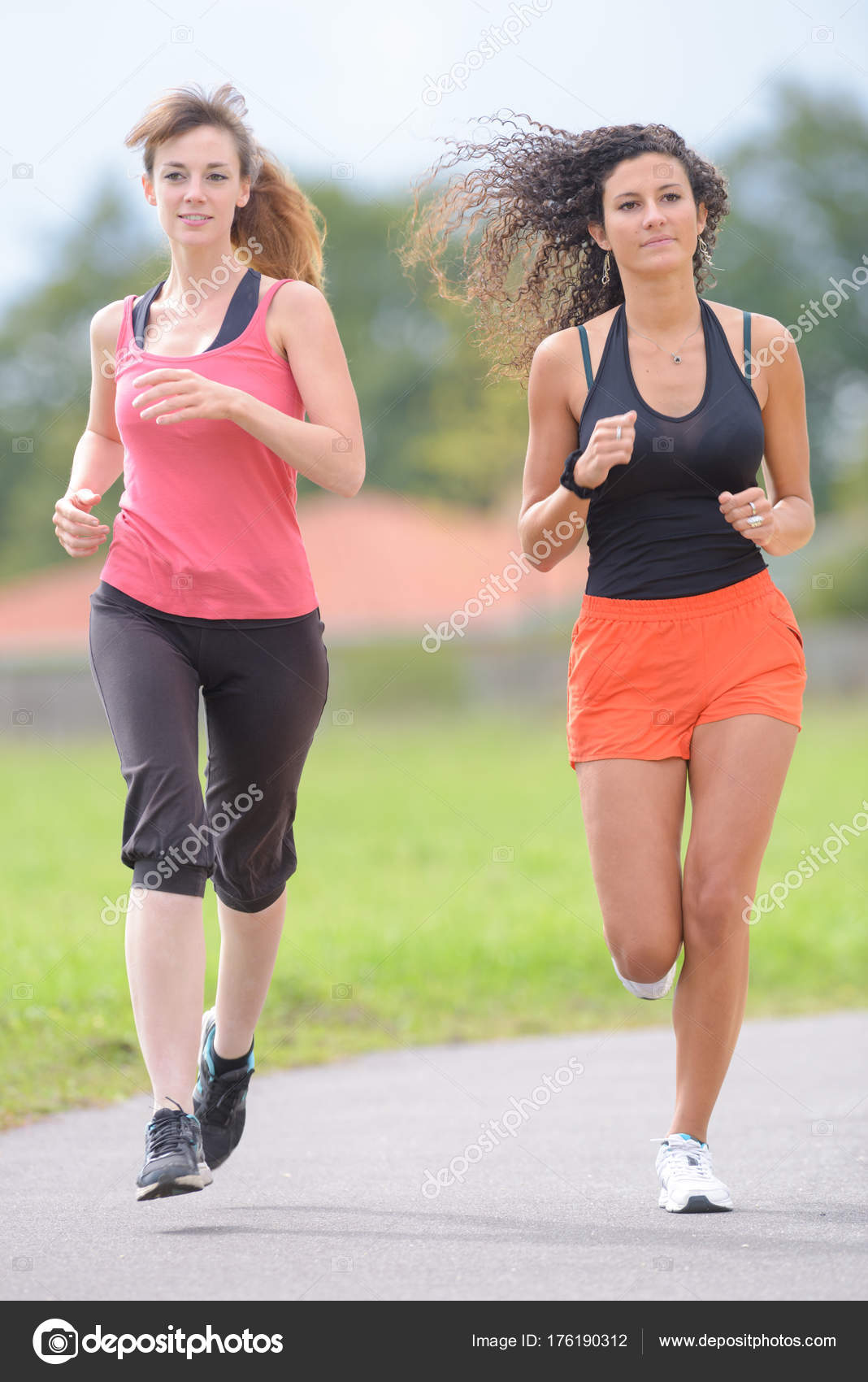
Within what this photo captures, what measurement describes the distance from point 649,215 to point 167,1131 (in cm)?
251

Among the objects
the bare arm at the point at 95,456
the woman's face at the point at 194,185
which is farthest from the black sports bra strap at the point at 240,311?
the bare arm at the point at 95,456

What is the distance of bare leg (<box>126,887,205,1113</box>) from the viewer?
3.96 m

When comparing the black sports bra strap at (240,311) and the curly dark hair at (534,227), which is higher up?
the curly dark hair at (534,227)

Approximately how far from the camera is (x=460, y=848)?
16156 millimetres

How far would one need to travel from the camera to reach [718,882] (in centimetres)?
420

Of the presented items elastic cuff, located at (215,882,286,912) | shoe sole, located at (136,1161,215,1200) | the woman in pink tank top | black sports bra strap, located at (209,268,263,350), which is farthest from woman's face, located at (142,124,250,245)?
shoe sole, located at (136,1161,215,1200)

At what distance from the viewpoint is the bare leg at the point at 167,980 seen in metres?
3.96

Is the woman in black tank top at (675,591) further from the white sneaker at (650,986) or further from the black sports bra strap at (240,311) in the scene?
the black sports bra strap at (240,311)

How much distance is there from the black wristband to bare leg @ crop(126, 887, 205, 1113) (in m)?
1.34

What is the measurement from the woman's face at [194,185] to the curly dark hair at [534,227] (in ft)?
2.63

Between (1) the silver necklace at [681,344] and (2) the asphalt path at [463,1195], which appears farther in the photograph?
(1) the silver necklace at [681,344]

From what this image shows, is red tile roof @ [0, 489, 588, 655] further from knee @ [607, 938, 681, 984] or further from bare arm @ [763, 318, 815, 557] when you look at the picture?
knee @ [607, 938, 681, 984]
